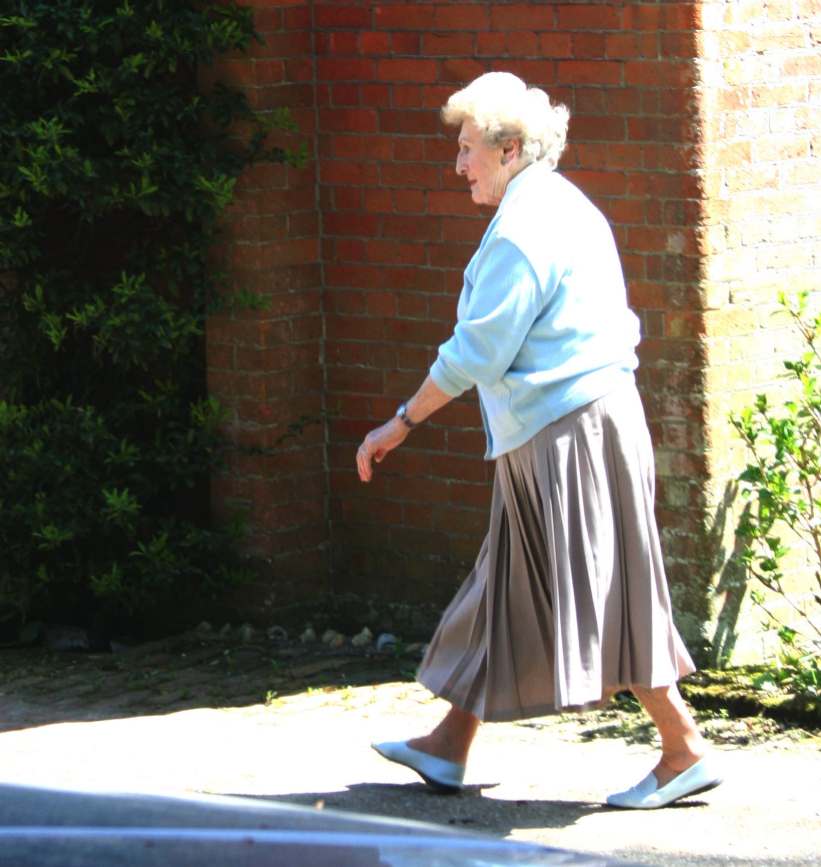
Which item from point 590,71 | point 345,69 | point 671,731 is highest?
point 345,69

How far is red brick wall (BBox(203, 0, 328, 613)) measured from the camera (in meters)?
6.98

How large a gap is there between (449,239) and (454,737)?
81.4 inches

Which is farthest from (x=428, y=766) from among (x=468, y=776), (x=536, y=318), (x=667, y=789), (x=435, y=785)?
(x=536, y=318)

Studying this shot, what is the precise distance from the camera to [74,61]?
22.5 feet

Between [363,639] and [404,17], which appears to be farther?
[363,639]

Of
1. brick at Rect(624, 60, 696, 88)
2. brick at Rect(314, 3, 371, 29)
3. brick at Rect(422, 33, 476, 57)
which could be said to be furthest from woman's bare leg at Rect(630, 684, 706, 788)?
brick at Rect(314, 3, 371, 29)

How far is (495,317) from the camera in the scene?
4.95m

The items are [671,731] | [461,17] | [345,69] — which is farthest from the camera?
[345,69]

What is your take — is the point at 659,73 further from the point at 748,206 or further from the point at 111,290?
the point at 111,290

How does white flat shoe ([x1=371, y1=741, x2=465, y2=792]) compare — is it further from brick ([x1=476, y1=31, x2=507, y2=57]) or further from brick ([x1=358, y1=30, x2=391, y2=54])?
brick ([x1=358, y1=30, x2=391, y2=54])

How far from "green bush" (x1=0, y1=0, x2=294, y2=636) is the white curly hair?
1866 millimetres

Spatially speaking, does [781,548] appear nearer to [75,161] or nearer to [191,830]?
[75,161]

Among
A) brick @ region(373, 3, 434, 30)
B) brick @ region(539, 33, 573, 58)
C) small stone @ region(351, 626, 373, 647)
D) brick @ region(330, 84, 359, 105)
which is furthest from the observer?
small stone @ region(351, 626, 373, 647)

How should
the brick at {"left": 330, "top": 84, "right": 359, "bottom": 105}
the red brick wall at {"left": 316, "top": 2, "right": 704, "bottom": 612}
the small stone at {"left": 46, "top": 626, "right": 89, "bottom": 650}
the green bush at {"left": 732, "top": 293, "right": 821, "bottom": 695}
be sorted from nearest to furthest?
the green bush at {"left": 732, "top": 293, "right": 821, "bottom": 695} → the red brick wall at {"left": 316, "top": 2, "right": 704, "bottom": 612} → the brick at {"left": 330, "top": 84, "right": 359, "bottom": 105} → the small stone at {"left": 46, "top": 626, "right": 89, "bottom": 650}
